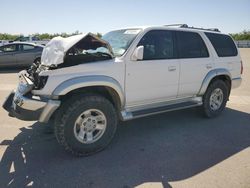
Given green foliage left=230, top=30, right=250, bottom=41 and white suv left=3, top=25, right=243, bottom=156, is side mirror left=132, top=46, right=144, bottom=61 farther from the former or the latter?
green foliage left=230, top=30, right=250, bottom=41

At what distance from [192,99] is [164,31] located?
5.29 feet

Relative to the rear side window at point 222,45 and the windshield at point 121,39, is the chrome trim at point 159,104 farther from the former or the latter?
the rear side window at point 222,45

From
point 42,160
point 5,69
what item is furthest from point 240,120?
point 5,69

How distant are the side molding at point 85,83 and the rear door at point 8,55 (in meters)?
9.95

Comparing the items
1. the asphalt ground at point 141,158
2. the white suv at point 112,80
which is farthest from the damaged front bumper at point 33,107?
the asphalt ground at point 141,158

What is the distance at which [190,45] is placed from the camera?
4.93m

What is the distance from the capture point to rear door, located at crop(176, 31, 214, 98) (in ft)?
15.5

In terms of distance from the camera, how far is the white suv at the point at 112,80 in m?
3.50

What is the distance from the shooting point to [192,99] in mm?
5203

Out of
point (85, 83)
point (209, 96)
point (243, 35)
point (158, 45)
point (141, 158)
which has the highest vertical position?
point (243, 35)

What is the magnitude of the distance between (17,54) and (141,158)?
34.5 ft

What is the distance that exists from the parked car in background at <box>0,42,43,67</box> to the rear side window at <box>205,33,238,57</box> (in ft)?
30.0

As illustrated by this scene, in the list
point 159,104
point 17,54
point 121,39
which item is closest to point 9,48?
point 17,54

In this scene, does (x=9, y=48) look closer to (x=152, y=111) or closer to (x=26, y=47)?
(x=26, y=47)
